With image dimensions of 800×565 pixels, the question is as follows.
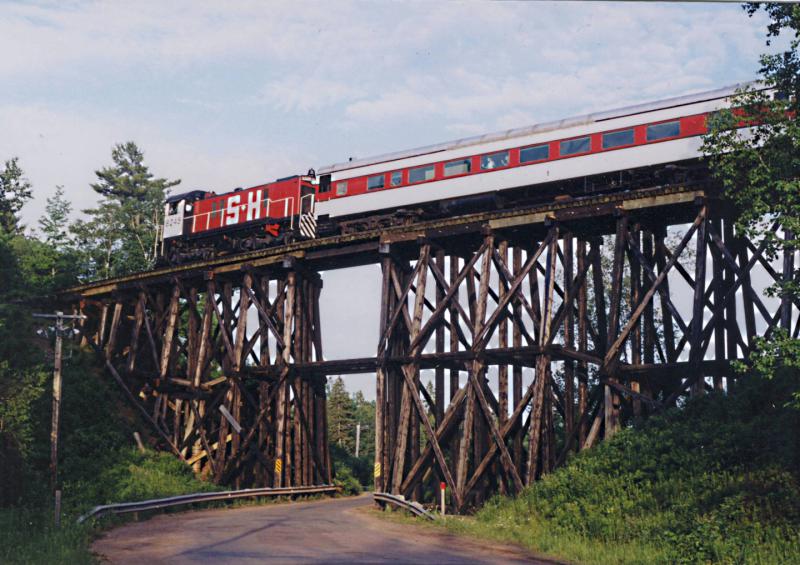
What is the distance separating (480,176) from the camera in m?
31.4

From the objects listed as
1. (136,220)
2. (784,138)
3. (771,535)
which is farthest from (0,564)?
(136,220)

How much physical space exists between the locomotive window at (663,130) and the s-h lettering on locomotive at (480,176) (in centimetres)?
3

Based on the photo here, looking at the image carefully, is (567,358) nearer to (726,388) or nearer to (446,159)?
(726,388)

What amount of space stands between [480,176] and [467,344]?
6.13 m

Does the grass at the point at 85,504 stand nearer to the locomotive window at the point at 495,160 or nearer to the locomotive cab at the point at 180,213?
the locomotive cab at the point at 180,213

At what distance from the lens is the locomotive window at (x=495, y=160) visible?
3083 cm

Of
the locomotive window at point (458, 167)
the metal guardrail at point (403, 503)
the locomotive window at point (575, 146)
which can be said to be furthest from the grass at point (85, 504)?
the locomotive window at point (575, 146)

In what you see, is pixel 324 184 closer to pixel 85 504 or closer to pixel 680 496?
pixel 85 504

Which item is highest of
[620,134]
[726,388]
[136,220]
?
[136,220]

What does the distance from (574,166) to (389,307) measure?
27.5 feet

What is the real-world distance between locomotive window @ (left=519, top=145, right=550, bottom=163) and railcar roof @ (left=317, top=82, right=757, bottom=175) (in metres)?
0.60

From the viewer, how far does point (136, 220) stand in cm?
8338

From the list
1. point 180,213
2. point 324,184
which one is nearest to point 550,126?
point 324,184

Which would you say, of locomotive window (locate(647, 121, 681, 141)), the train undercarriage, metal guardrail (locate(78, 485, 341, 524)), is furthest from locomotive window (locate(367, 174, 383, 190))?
metal guardrail (locate(78, 485, 341, 524))
